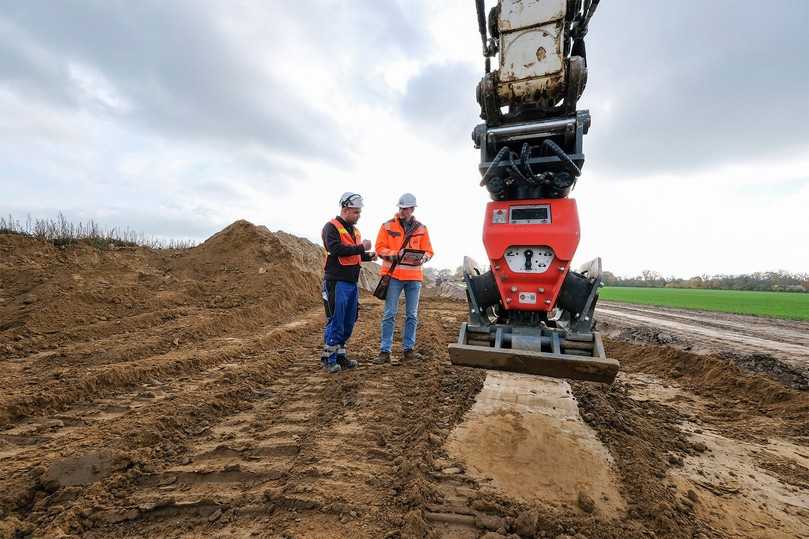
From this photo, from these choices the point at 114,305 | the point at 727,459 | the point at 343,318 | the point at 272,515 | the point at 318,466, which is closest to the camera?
the point at 272,515

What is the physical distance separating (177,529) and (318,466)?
85 centimetres

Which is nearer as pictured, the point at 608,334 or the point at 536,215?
the point at 536,215

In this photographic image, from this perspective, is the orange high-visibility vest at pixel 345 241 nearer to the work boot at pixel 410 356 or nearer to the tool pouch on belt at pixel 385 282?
the tool pouch on belt at pixel 385 282

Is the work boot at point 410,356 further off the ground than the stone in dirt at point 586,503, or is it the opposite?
the work boot at point 410,356

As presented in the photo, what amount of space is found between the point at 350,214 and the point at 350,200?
0.20m

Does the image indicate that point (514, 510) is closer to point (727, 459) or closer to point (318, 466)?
point (318, 466)

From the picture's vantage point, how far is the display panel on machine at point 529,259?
3295 mm

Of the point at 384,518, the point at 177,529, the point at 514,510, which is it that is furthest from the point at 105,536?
the point at 514,510

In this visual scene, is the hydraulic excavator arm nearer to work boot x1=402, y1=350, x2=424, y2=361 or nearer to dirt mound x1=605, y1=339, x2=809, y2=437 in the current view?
work boot x1=402, y1=350, x2=424, y2=361

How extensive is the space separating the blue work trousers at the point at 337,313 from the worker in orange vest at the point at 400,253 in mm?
570

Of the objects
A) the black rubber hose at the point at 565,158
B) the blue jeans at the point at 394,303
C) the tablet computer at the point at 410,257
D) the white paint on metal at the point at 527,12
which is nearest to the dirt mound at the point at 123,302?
the blue jeans at the point at 394,303

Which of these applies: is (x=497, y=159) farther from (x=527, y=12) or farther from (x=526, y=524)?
(x=526, y=524)

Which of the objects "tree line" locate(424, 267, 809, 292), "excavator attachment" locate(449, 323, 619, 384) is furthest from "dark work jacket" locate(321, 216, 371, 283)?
"tree line" locate(424, 267, 809, 292)

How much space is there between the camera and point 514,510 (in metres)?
2.21
